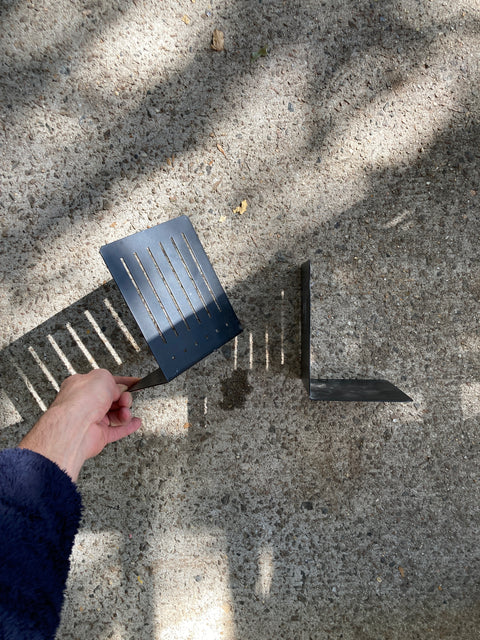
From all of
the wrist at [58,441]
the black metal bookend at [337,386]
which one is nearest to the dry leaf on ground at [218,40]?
the black metal bookend at [337,386]

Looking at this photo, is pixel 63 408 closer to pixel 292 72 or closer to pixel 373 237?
pixel 373 237

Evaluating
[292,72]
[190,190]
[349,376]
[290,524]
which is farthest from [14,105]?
[290,524]

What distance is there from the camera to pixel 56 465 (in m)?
1.40

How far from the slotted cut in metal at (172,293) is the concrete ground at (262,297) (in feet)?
0.85

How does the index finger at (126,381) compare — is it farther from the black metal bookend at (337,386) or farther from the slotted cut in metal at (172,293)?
the black metal bookend at (337,386)

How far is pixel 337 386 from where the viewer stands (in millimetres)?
2076

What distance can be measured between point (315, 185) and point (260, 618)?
84.5 inches

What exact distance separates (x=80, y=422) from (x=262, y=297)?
1.04m

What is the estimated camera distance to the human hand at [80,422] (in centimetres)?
153

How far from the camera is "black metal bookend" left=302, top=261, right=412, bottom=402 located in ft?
6.40

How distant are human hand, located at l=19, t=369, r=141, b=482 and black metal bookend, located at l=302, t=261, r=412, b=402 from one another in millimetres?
806

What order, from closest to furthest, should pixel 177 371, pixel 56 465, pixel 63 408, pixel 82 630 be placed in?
1. pixel 56 465
2. pixel 63 408
3. pixel 177 371
4. pixel 82 630

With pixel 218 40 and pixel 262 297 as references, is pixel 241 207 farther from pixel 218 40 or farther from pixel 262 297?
pixel 218 40

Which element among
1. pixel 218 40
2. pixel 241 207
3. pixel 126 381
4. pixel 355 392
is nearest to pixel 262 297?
pixel 241 207
